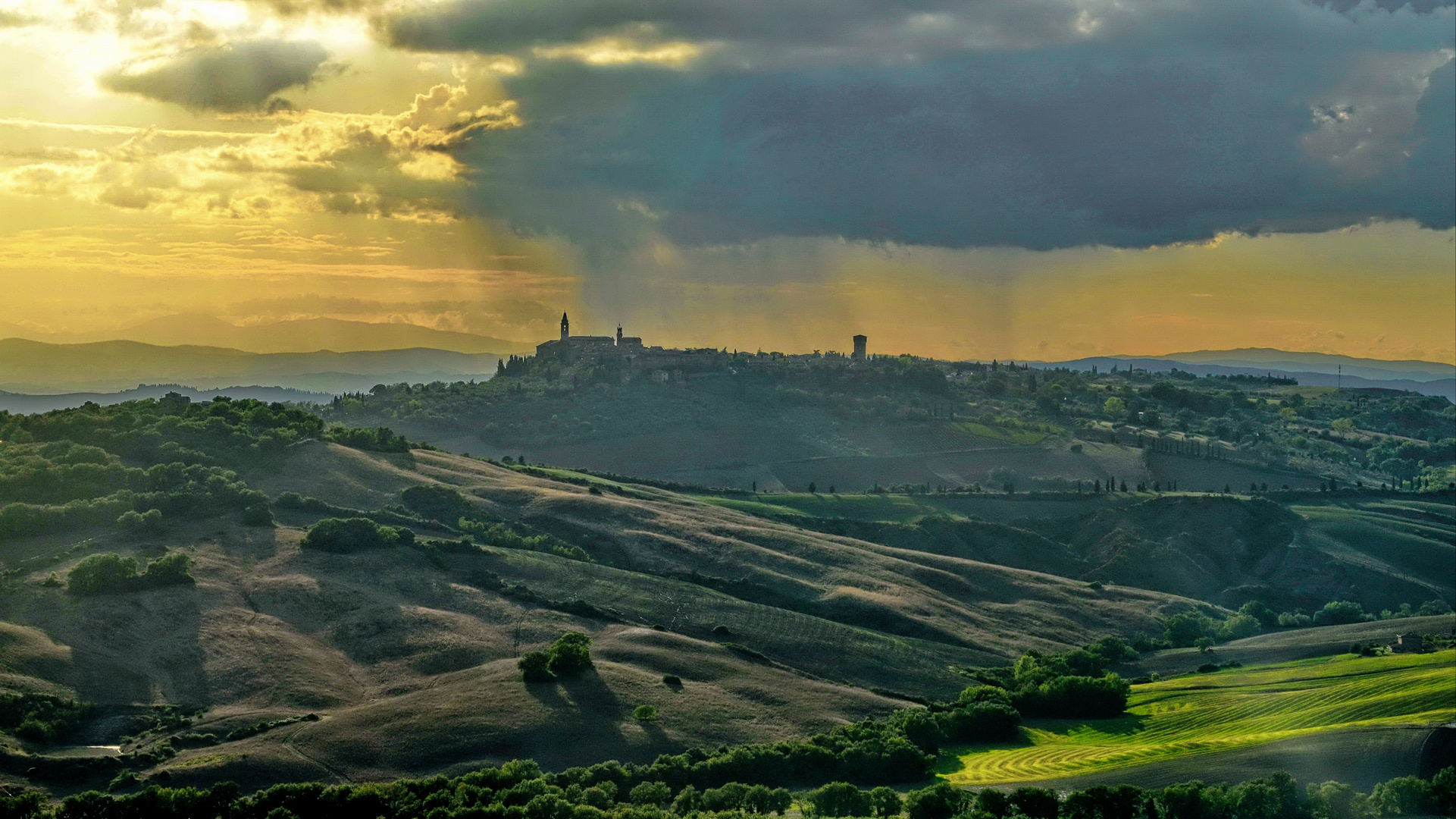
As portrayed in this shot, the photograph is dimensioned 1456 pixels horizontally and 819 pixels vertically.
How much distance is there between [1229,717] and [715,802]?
27.6 metres

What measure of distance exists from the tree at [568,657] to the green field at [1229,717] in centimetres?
1836

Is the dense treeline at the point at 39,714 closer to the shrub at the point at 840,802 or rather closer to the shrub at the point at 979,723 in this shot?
the shrub at the point at 840,802

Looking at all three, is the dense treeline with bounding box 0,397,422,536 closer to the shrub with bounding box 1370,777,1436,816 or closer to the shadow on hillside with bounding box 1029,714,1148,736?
the shadow on hillside with bounding box 1029,714,1148,736

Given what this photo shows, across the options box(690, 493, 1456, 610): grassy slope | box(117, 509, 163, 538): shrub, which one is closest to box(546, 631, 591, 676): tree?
box(117, 509, 163, 538): shrub

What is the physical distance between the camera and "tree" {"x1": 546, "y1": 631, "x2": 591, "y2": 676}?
202 ft

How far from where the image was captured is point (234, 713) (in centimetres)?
5616

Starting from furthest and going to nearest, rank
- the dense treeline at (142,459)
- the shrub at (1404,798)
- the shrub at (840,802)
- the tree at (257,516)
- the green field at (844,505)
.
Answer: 1. the green field at (844,505)
2. the tree at (257,516)
3. the dense treeline at (142,459)
4. the shrub at (840,802)
5. the shrub at (1404,798)

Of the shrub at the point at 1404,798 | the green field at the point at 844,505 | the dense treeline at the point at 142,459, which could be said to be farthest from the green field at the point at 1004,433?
A: the shrub at the point at 1404,798

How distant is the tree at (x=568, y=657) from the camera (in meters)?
61.6

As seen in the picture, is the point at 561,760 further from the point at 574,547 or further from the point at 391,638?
the point at 574,547

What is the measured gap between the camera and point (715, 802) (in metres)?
46.0

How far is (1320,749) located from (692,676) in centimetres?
2988

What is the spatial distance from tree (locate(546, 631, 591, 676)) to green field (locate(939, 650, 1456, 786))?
18360mm

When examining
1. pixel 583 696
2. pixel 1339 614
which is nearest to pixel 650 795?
pixel 583 696
